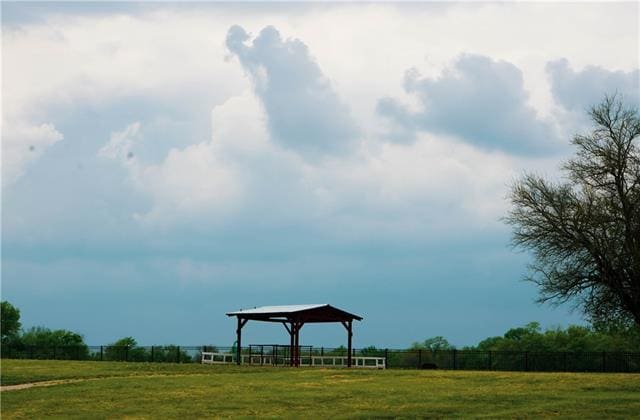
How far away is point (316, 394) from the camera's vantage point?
3378 centimetres

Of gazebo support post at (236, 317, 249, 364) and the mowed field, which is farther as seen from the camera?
gazebo support post at (236, 317, 249, 364)

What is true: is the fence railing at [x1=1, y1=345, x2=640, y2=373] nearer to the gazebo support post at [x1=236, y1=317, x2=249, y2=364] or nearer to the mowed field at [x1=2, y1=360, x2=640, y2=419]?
the gazebo support post at [x1=236, y1=317, x2=249, y2=364]

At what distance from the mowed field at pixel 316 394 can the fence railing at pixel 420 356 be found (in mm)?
14296

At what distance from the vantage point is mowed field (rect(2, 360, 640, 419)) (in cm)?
2934

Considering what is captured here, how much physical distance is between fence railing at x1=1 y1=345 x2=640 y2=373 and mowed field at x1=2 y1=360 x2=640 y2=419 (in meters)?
14.3

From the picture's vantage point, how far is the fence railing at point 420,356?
57406 mm

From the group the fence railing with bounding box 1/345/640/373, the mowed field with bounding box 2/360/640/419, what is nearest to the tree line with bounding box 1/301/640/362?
the fence railing with bounding box 1/345/640/373

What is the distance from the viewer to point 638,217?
1542 inches

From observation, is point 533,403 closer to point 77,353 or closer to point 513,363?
point 513,363

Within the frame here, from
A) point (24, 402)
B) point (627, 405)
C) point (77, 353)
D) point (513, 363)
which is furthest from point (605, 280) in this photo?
point (77, 353)

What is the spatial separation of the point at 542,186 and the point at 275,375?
49.2 ft

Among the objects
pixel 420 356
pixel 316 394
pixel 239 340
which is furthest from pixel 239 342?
pixel 316 394

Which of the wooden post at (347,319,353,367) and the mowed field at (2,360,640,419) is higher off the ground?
the wooden post at (347,319,353,367)

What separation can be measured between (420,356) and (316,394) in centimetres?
2807
